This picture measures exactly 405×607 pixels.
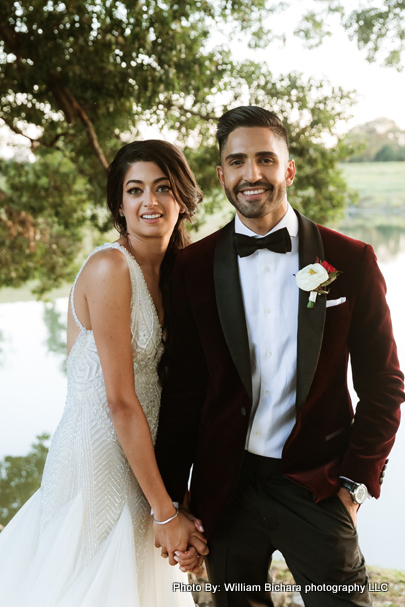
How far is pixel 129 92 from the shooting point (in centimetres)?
418

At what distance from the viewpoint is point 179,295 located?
1.81 meters

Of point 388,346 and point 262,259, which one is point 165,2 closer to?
point 262,259

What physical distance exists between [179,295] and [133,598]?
969 millimetres

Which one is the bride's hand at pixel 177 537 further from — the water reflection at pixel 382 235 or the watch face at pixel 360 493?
the water reflection at pixel 382 235

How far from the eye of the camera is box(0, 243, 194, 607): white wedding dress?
1.85 m

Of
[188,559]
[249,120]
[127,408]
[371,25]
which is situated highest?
[371,25]

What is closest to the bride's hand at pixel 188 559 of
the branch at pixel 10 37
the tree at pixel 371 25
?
the branch at pixel 10 37

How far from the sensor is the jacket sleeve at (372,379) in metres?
1.69

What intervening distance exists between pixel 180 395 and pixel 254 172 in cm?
75

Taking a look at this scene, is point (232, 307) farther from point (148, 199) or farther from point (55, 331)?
point (55, 331)

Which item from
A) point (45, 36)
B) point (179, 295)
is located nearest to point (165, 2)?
point (45, 36)

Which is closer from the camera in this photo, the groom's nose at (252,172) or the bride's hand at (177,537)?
the groom's nose at (252,172)

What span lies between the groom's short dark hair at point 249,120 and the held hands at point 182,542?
1.23m

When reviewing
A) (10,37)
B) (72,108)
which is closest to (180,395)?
(72,108)
